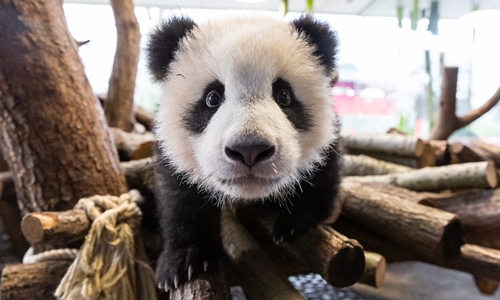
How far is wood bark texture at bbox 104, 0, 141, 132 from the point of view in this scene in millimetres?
3043

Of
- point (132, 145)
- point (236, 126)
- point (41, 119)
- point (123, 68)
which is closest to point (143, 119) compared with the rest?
point (123, 68)

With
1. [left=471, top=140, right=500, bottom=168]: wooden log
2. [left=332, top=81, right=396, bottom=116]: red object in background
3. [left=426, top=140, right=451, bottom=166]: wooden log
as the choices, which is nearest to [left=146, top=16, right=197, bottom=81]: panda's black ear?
[left=332, top=81, right=396, bottom=116]: red object in background

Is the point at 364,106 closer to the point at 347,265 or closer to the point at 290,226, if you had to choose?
the point at 290,226

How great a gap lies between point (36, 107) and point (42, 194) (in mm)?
412

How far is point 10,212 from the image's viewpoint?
210 cm

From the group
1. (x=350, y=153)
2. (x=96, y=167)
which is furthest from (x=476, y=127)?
(x=96, y=167)

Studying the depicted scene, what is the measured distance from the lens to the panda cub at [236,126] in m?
1.33

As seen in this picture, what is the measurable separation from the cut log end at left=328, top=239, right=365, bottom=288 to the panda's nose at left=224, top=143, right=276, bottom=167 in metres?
0.49

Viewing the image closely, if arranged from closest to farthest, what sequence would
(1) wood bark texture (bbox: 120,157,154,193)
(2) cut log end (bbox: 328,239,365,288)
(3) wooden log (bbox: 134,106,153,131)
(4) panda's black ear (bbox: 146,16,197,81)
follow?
1. (2) cut log end (bbox: 328,239,365,288)
2. (4) panda's black ear (bbox: 146,16,197,81)
3. (1) wood bark texture (bbox: 120,157,154,193)
4. (3) wooden log (bbox: 134,106,153,131)

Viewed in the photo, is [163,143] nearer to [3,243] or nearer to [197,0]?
[3,243]

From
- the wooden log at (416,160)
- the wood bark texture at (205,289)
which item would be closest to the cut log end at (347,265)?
the wood bark texture at (205,289)

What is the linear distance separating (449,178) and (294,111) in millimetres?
1434

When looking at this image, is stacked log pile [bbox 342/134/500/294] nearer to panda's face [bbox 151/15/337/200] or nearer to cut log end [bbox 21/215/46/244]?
panda's face [bbox 151/15/337/200]

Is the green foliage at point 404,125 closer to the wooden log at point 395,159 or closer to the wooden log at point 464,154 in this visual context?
the wooden log at point 395,159
